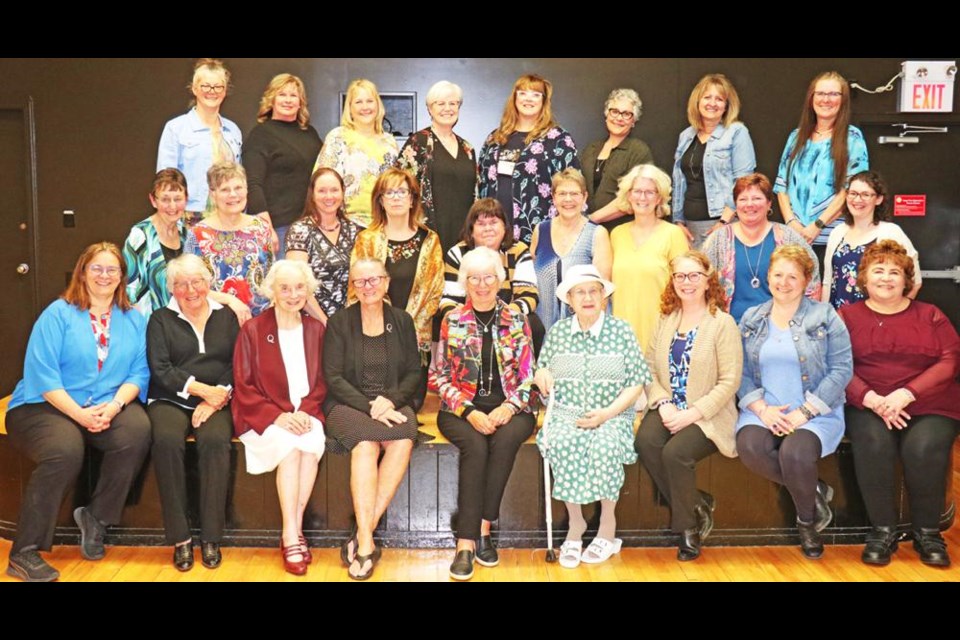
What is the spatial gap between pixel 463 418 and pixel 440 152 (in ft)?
5.07

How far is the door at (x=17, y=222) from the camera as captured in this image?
19.2 feet

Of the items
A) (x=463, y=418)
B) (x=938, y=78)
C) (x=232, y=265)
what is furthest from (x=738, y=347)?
(x=938, y=78)

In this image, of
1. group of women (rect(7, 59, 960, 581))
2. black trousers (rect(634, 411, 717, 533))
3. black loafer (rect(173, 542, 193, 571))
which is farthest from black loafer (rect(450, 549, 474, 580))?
black loafer (rect(173, 542, 193, 571))

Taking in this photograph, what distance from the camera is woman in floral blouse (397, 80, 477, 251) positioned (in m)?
4.95

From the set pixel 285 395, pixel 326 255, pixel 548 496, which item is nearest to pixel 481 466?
pixel 548 496

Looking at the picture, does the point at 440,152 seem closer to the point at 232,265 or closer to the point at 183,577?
the point at 232,265

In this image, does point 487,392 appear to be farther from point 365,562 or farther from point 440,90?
point 440,90

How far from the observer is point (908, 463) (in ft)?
13.2

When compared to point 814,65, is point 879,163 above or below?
below

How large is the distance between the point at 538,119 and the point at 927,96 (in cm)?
249

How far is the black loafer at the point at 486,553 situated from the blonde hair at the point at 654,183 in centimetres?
176

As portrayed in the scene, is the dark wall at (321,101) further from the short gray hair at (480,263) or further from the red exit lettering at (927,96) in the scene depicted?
the short gray hair at (480,263)

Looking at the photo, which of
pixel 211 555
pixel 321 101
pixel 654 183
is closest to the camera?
pixel 211 555

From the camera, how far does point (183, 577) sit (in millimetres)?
3879
